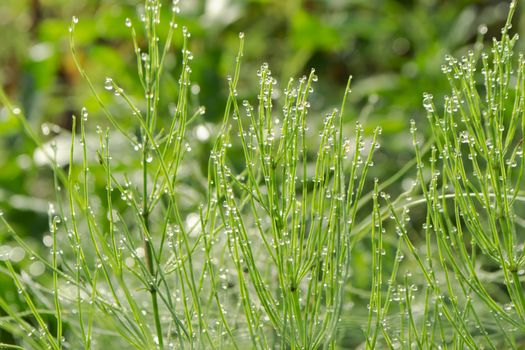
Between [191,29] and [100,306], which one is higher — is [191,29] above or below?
above

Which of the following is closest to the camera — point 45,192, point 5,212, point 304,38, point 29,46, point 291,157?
point 291,157

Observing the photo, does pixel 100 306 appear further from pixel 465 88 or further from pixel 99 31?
pixel 99 31

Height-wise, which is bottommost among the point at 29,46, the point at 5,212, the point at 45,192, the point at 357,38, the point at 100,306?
the point at 100,306

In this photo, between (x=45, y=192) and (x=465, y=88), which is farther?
(x=45, y=192)

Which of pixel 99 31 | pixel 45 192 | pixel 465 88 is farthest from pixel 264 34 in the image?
pixel 465 88

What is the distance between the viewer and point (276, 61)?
56.8 inches

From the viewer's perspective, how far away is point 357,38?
1421 millimetres

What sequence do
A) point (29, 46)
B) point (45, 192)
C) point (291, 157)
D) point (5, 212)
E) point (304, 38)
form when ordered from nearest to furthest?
point (291, 157) → point (5, 212) → point (304, 38) → point (45, 192) → point (29, 46)

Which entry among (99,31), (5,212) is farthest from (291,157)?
(99,31)

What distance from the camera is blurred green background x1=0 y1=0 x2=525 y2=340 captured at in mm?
1128

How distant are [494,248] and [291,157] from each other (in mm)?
124

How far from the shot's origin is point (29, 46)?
159cm

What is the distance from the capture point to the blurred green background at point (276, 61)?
1128 millimetres

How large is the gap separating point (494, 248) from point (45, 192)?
1039 millimetres
